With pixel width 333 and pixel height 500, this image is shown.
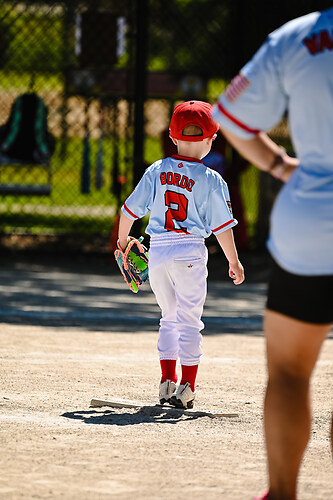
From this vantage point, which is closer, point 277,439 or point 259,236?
point 277,439

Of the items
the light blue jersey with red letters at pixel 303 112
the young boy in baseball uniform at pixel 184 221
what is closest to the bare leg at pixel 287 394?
the light blue jersey with red letters at pixel 303 112

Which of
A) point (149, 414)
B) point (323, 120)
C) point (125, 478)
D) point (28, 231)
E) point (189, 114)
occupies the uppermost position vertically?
point (323, 120)

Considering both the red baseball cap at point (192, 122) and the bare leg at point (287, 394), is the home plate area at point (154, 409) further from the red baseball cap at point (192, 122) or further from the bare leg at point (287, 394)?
the bare leg at point (287, 394)

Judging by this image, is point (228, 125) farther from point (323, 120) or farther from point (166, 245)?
point (166, 245)

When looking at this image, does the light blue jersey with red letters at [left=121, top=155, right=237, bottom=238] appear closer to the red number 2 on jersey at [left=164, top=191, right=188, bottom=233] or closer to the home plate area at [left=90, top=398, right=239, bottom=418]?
the red number 2 on jersey at [left=164, top=191, right=188, bottom=233]

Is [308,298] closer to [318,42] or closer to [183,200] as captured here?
[318,42]

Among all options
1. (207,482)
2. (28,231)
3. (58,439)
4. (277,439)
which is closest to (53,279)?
(28,231)

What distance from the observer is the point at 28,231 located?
1265 centimetres

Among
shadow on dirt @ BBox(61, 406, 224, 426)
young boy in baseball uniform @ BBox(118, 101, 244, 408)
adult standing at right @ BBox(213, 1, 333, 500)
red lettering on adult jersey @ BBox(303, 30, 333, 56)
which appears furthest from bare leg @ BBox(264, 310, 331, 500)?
young boy in baseball uniform @ BBox(118, 101, 244, 408)

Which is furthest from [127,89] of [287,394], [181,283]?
[287,394]

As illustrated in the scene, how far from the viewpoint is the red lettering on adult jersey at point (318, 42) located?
292cm

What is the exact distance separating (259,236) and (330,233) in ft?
30.6

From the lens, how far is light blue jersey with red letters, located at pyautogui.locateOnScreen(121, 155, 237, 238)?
4.88 metres

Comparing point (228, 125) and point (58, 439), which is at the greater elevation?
point (228, 125)
